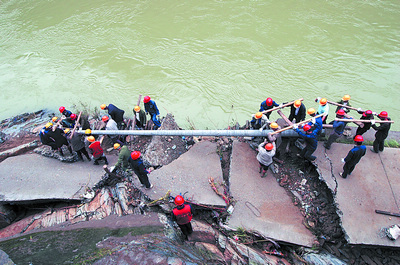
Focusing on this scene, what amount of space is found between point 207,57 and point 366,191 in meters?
9.27

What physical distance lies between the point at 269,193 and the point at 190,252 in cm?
219

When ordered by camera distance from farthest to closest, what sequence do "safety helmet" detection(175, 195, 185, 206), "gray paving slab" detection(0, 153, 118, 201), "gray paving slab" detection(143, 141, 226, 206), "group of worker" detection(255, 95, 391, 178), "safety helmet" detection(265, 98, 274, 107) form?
"safety helmet" detection(265, 98, 274, 107), "gray paving slab" detection(0, 153, 118, 201), "gray paving slab" detection(143, 141, 226, 206), "group of worker" detection(255, 95, 391, 178), "safety helmet" detection(175, 195, 185, 206)

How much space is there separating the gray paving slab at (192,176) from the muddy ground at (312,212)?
0.89 feet

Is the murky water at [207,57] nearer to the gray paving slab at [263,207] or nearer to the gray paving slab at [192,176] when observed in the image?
the gray paving slab at [192,176]

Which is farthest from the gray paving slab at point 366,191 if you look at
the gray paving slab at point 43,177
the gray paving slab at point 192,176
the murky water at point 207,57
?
the gray paving slab at point 43,177

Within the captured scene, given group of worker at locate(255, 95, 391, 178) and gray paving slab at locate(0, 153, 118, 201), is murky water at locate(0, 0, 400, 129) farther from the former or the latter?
gray paving slab at locate(0, 153, 118, 201)

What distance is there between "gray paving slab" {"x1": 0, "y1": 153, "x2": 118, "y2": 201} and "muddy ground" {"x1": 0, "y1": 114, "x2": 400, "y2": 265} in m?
0.72

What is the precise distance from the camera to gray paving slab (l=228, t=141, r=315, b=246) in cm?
465

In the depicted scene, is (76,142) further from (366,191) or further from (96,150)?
(366,191)

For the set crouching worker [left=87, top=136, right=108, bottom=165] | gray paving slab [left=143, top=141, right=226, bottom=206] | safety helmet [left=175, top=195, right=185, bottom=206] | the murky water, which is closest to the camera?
safety helmet [left=175, top=195, right=185, bottom=206]

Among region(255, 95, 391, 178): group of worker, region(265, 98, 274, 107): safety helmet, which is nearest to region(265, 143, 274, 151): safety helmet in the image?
region(255, 95, 391, 178): group of worker

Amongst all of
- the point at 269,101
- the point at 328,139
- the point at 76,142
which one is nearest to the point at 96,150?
the point at 76,142

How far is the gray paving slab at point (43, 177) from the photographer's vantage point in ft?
18.2

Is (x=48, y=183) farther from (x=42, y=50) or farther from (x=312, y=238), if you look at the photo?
(x=42, y=50)
